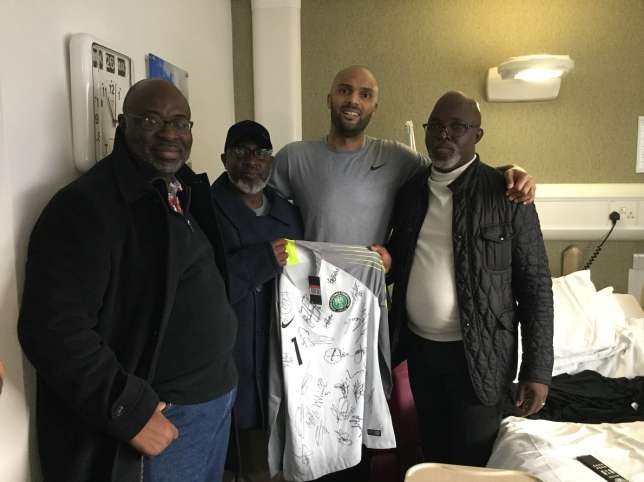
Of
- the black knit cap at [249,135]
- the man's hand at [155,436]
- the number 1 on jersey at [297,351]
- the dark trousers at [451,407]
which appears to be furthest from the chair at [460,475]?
the black knit cap at [249,135]

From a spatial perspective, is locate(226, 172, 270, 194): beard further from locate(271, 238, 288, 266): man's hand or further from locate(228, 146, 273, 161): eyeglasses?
locate(271, 238, 288, 266): man's hand

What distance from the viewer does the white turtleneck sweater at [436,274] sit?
1.57 meters

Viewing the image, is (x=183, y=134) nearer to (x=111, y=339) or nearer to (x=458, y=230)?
(x=111, y=339)

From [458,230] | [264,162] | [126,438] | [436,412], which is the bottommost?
[436,412]

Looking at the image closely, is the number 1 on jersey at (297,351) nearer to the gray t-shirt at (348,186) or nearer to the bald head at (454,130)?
the gray t-shirt at (348,186)

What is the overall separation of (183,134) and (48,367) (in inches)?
24.5

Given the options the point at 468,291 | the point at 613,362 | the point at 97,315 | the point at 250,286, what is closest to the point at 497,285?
the point at 468,291

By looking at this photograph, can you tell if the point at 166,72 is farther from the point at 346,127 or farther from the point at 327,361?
the point at 327,361

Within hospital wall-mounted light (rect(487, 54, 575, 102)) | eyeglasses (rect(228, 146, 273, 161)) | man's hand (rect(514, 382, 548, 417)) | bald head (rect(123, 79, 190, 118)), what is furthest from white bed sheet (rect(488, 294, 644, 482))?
hospital wall-mounted light (rect(487, 54, 575, 102))

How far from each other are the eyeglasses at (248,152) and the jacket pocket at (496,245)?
771mm

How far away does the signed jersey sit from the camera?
1.69 metres

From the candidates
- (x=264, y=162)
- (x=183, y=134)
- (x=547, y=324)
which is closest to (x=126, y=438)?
(x=183, y=134)

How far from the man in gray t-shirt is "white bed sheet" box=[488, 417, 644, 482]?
2.74 feet

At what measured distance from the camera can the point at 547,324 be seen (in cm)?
153
